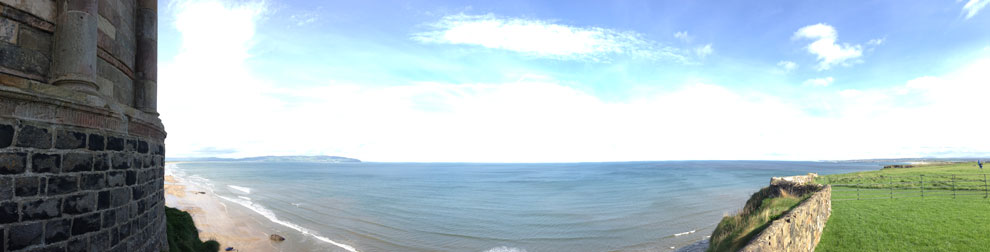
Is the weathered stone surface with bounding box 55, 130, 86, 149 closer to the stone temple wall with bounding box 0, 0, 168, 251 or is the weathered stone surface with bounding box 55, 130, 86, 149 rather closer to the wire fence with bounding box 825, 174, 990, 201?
the stone temple wall with bounding box 0, 0, 168, 251

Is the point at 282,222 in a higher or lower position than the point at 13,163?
lower

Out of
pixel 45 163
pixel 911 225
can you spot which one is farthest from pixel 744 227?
pixel 45 163

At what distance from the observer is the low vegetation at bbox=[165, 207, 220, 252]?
1141cm

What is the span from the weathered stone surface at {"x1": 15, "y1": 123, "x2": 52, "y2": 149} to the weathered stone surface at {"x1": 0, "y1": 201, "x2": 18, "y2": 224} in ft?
2.27

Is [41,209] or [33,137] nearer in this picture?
[33,137]

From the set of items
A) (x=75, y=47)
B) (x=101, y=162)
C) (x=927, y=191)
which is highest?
(x=75, y=47)

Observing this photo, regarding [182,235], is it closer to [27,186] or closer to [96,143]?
[96,143]

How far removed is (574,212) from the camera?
33.8 metres

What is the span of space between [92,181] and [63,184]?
525 mm

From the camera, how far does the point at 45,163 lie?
5020 millimetres

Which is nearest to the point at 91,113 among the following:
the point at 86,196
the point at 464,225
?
the point at 86,196

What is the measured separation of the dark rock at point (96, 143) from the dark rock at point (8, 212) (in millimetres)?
Result: 1188

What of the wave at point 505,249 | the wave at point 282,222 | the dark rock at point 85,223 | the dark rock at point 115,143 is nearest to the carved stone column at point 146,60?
the dark rock at point 115,143

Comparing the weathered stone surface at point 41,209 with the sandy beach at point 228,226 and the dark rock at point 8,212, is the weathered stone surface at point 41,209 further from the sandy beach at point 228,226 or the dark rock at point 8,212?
the sandy beach at point 228,226
